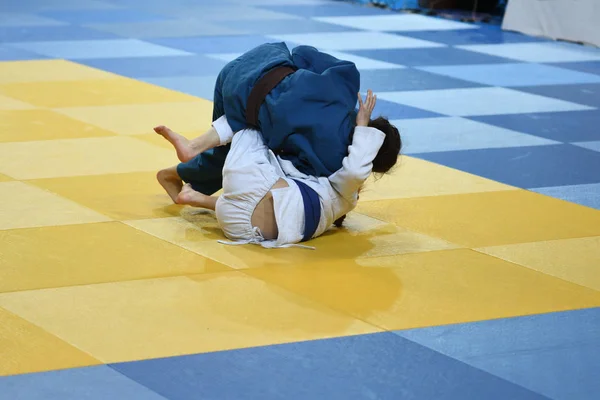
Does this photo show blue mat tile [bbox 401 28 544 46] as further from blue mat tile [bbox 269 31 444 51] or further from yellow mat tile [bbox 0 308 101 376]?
yellow mat tile [bbox 0 308 101 376]

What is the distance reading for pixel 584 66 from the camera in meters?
12.2

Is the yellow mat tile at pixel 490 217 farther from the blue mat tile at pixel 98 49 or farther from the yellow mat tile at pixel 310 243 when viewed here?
the blue mat tile at pixel 98 49

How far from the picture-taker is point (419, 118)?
915cm

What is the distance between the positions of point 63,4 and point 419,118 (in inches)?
318

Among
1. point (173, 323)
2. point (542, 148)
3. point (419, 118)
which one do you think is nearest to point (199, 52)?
point (419, 118)

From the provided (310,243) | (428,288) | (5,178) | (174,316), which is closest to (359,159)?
(310,243)

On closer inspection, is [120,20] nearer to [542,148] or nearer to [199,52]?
[199,52]

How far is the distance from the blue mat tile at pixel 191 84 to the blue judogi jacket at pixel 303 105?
12.2 ft

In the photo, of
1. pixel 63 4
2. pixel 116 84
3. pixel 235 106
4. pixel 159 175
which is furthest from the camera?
pixel 63 4

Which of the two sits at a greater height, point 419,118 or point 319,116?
point 319,116

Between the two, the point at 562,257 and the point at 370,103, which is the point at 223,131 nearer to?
the point at 370,103

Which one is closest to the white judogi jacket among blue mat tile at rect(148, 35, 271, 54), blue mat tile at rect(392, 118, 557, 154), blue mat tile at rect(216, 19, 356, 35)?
blue mat tile at rect(392, 118, 557, 154)

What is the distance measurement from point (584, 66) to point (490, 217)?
21.3 feet

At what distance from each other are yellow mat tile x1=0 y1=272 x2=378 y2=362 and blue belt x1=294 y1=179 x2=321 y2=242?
60cm
